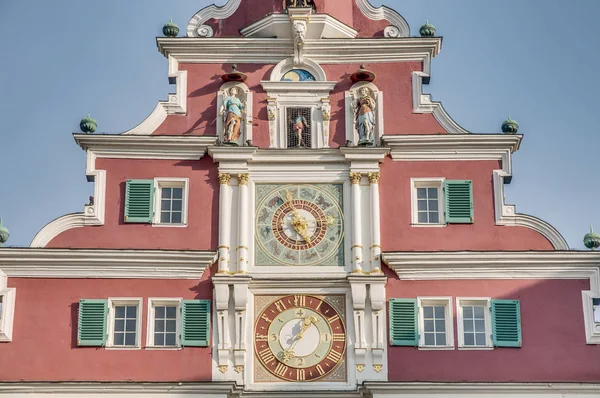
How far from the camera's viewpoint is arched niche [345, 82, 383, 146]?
84.2ft

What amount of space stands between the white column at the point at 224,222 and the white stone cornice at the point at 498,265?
2.81 meters

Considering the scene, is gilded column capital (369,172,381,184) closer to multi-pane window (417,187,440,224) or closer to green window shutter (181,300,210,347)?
multi-pane window (417,187,440,224)

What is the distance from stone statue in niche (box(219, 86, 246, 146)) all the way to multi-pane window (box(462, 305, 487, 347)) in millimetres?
5161

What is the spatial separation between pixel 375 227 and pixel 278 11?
488cm

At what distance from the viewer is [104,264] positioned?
2456 centimetres

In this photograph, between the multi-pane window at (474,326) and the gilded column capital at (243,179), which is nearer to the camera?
the multi-pane window at (474,326)

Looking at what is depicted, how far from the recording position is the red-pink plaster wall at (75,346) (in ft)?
78.4

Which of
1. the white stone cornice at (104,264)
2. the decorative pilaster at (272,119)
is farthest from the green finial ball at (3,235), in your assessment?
the decorative pilaster at (272,119)

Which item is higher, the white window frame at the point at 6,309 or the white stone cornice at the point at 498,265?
the white stone cornice at the point at 498,265

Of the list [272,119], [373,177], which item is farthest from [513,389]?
[272,119]

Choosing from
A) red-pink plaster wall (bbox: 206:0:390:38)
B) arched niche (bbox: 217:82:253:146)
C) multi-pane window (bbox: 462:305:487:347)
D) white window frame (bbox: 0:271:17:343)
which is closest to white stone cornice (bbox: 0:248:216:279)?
white window frame (bbox: 0:271:17:343)

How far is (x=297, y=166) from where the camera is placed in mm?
25438

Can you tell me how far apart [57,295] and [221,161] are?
3.78m

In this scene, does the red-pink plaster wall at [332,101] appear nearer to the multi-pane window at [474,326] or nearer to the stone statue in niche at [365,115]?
the stone statue in niche at [365,115]
